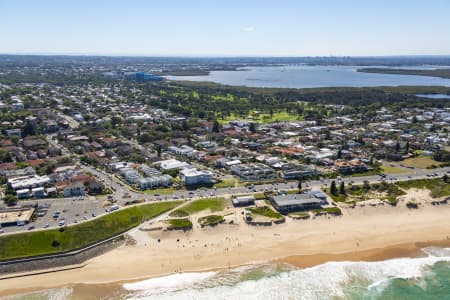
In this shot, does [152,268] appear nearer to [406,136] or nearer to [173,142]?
[173,142]

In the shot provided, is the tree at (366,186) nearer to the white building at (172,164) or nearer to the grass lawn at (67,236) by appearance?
the white building at (172,164)

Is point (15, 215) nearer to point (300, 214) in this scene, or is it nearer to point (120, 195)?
point (120, 195)

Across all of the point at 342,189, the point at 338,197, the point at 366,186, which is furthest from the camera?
the point at 366,186

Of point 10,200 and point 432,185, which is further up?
point 10,200

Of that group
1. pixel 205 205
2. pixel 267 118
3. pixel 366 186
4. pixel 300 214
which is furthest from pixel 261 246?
pixel 267 118

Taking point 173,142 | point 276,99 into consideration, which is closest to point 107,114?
point 173,142

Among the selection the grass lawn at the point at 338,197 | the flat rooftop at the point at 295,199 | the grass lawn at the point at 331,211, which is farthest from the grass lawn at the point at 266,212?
the grass lawn at the point at 338,197

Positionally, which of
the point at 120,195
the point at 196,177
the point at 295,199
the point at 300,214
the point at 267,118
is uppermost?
the point at 267,118

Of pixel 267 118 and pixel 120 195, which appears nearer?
pixel 120 195
